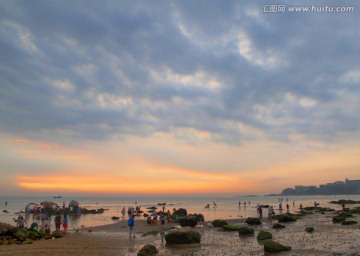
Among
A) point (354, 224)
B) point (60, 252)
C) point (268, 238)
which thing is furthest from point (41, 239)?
point (354, 224)

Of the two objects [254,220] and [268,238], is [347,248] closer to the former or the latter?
[268,238]

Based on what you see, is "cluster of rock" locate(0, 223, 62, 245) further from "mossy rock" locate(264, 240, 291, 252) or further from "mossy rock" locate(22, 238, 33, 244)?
"mossy rock" locate(264, 240, 291, 252)

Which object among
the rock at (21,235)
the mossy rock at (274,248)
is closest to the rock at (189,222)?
the rock at (21,235)

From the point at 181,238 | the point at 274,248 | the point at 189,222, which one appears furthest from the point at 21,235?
the point at 274,248

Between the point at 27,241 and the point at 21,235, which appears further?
the point at 21,235

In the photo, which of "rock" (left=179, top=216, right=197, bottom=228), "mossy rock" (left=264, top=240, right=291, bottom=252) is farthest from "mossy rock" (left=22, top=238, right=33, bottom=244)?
"rock" (left=179, top=216, right=197, bottom=228)

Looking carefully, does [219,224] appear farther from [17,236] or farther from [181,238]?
[17,236]

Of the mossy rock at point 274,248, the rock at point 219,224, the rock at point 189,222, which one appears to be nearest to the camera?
the mossy rock at point 274,248

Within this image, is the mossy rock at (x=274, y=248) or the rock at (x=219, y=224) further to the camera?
the rock at (x=219, y=224)

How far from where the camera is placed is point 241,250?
61.4ft

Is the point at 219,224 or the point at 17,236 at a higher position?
the point at 17,236

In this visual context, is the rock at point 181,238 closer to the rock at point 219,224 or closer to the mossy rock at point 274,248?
the mossy rock at point 274,248

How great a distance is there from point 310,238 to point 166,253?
1113 cm

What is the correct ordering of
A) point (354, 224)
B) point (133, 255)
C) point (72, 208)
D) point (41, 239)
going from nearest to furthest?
point (133, 255), point (41, 239), point (354, 224), point (72, 208)
